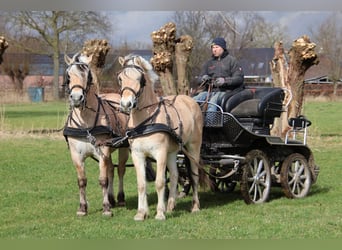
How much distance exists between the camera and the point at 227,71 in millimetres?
8312

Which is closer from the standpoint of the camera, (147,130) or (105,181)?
(147,130)

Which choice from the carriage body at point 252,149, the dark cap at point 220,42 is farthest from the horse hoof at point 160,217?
the dark cap at point 220,42

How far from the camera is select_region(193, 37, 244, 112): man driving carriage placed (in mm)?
8234

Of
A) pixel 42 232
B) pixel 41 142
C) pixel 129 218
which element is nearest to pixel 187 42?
pixel 41 142

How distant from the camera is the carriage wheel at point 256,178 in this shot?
803 centimetres

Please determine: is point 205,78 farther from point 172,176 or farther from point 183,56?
point 183,56

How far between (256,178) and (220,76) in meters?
1.50

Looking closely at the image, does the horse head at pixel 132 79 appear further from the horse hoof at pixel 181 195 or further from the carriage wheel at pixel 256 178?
the horse hoof at pixel 181 195

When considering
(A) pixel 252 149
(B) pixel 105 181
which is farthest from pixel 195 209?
(A) pixel 252 149

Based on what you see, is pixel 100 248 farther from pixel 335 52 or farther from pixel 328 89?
pixel 328 89

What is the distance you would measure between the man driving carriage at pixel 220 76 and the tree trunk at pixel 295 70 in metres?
5.89

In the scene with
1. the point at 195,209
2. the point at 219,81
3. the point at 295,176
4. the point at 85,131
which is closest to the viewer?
the point at 85,131

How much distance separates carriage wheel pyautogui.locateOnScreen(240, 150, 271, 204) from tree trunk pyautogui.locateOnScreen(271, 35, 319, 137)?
5.70 metres

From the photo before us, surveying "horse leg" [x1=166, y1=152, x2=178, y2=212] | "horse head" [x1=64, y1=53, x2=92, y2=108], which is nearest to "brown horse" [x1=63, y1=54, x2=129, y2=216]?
Result: "horse head" [x1=64, y1=53, x2=92, y2=108]
